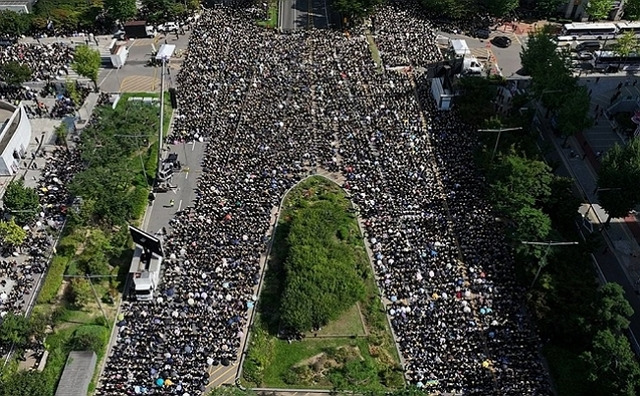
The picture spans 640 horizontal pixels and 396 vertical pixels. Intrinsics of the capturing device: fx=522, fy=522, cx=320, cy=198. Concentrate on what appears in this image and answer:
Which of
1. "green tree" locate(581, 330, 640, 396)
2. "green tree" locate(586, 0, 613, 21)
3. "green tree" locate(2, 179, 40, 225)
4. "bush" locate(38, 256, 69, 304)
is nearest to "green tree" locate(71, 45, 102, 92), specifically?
"green tree" locate(2, 179, 40, 225)

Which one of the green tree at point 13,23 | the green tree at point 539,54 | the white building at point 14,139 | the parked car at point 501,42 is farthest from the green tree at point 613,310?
the green tree at point 13,23

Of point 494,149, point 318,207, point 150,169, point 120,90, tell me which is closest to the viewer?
point 318,207

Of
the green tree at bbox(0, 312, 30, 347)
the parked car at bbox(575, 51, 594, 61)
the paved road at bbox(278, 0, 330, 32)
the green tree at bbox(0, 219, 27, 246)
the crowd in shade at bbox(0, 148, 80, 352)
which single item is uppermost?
the parked car at bbox(575, 51, 594, 61)

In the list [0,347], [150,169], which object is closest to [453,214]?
[150,169]

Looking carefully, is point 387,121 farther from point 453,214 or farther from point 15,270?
point 15,270

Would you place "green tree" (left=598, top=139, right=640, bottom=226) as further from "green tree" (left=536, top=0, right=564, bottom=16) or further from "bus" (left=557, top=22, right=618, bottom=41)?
"green tree" (left=536, top=0, right=564, bottom=16)

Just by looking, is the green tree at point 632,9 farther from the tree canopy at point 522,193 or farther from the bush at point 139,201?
the bush at point 139,201
